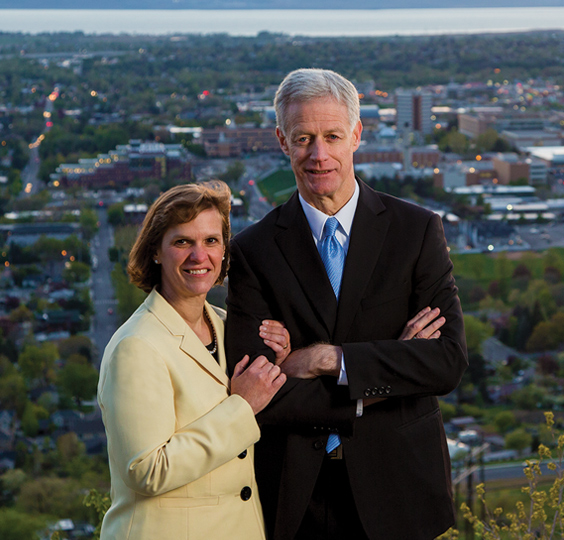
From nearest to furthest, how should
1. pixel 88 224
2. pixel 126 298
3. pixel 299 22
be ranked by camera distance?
pixel 126 298, pixel 88 224, pixel 299 22

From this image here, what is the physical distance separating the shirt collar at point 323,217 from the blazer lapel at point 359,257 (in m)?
0.01

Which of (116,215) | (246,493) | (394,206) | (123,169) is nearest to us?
(246,493)

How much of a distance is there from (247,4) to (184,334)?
222ft

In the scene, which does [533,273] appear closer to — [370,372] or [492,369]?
[492,369]

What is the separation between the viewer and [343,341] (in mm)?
1327

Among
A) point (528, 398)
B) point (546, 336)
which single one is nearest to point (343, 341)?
point (528, 398)

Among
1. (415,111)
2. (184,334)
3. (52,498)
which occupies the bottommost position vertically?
(52,498)

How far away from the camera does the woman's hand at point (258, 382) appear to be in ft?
4.11

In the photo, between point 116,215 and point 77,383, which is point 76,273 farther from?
point 77,383

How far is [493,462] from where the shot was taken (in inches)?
378

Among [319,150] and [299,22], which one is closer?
[319,150]

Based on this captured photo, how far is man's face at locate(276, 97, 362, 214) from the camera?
1296 mm

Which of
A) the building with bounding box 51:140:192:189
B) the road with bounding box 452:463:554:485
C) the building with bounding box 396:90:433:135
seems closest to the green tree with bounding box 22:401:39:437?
the road with bounding box 452:463:554:485

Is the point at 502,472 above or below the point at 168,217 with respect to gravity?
below
